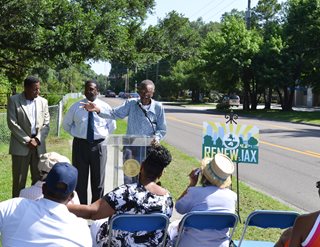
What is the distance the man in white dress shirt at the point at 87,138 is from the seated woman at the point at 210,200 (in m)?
2.56

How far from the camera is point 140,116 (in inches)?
261

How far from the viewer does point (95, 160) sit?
6.77 metres

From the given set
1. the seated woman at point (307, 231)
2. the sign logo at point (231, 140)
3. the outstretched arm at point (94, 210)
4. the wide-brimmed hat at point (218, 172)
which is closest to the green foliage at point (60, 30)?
the sign logo at point (231, 140)

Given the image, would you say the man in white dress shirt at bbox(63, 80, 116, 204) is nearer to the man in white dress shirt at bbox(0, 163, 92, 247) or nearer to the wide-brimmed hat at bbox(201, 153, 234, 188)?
the wide-brimmed hat at bbox(201, 153, 234, 188)

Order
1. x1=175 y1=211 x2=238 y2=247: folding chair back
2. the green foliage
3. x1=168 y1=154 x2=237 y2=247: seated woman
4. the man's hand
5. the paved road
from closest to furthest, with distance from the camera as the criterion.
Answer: x1=175 y1=211 x2=238 y2=247: folding chair back → x1=168 y1=154 x2=237 y2=247: seated woman → the man's hand → the paved road → the green foliage

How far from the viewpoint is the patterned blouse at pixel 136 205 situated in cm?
391

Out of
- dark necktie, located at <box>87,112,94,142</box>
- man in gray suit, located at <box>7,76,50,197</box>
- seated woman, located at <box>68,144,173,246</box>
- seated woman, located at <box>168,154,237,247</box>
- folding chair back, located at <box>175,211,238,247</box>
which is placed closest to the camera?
seated woman, located at <box>68,144,173,246</box>

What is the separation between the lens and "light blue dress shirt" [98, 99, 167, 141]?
6609mm

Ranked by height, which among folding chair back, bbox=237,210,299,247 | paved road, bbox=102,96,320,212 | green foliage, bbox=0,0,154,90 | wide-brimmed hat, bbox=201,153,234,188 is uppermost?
green foliage, bbox=0,0,154,90

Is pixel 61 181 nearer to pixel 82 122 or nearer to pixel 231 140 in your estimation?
pixel 82 122

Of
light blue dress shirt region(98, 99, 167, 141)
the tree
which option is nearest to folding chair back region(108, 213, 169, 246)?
light blue dress shirt region(98, 99, 167, 141)

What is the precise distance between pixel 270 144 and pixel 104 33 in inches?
354

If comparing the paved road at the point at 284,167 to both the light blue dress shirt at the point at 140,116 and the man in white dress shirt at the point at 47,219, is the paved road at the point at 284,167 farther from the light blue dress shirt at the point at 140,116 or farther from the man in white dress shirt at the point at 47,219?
the man in white dress shirt at the point at 47,219

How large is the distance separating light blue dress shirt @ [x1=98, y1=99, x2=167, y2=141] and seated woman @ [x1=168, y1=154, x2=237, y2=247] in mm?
2249
